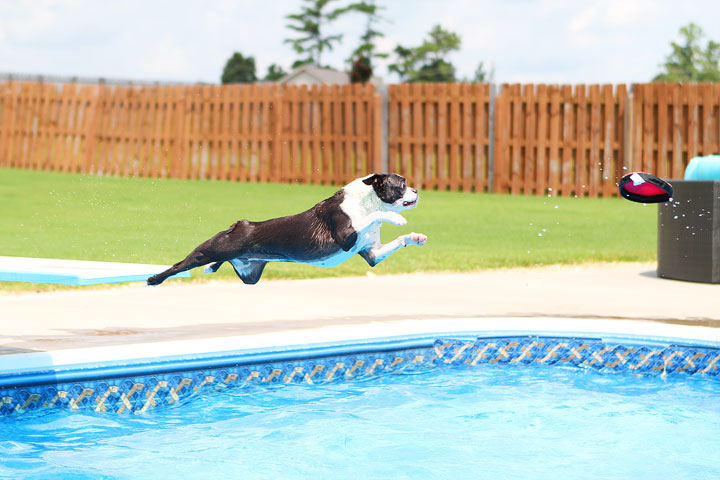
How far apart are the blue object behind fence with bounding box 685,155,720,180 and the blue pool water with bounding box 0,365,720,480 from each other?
3.58 metres

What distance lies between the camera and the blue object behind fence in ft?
30.5

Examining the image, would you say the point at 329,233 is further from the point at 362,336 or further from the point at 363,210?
the point at 362,336

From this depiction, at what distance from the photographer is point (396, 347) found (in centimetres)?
624

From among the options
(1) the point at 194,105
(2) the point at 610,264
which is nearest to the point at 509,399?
(2) the point at 610,264

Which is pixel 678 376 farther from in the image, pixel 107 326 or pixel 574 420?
pixel 107 326

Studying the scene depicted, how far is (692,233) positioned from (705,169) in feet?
2.02

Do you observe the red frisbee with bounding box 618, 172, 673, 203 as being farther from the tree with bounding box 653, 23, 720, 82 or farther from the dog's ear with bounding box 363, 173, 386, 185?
the tree with bounding box 653, 23, 720, 82

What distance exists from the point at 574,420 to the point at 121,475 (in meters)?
2.66

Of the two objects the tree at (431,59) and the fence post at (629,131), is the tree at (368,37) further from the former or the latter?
the fence post at (629,131)

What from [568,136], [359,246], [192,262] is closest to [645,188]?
[359,246]

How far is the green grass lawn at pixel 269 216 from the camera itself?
10250 mm

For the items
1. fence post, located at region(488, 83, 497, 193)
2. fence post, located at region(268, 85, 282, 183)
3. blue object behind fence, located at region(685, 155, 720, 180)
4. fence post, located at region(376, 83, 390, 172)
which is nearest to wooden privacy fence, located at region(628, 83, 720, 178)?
fence post, located at region(488, 83, 497, 193)

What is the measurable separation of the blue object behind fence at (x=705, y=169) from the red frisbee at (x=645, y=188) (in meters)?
4.10

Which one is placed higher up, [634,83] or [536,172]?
[634,83]
